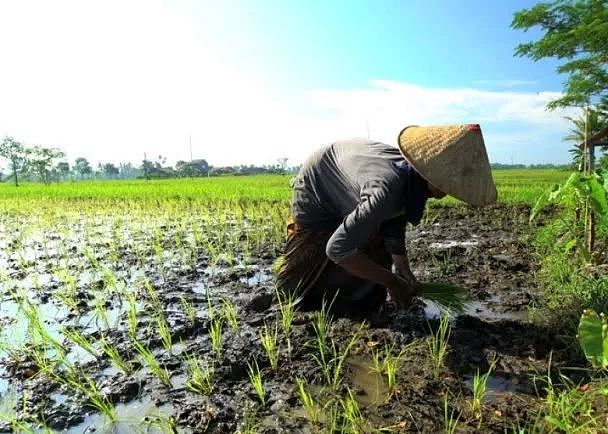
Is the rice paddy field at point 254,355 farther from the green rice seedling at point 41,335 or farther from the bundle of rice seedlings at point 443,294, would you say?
the bundle of rice seedlings at point 443,294

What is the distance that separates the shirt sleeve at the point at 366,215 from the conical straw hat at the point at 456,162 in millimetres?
167

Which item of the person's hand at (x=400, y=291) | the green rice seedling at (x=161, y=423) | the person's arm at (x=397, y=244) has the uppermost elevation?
the person's arm at (x=397, y=244)

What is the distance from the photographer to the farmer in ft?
6.91

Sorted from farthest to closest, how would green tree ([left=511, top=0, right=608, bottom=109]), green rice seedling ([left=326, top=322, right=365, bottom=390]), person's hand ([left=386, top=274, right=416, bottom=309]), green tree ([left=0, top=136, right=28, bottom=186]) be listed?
green tree ([left=0, top=136, right=28, bottom=186]) → green tree ([left=511, top=0, right=608, bottom=109]) → person's hand ([left=386, top=274, right=416, bottom=309]) → green rice seedling ([left=326, top=322, right=365, bottom=390])

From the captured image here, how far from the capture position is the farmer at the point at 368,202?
2.11m

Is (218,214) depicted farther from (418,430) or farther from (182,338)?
(418,430)

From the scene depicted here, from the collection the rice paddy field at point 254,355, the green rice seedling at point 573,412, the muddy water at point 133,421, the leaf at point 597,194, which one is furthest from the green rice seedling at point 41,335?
the leaf at point 597,194

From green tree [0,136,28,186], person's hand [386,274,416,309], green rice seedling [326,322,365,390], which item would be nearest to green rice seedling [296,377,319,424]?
green rice seedling [326,322,365,390]

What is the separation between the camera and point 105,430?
72.7 inches

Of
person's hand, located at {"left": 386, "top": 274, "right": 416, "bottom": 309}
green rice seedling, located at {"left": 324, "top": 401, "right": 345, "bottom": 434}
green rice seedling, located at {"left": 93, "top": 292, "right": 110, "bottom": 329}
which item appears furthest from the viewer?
green rice seedling, located at {"left": 93, "top": 292, "right": 110, "bottom": 329}

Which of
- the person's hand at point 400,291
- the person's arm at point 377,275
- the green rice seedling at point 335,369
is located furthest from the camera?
the person's hand at point 400,291

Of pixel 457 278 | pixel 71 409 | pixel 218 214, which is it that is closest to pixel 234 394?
pixel 71 409

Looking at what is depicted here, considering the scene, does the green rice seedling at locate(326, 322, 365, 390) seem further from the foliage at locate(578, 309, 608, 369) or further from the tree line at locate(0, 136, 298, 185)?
the tree line at locate(0, 136, 298, 185)

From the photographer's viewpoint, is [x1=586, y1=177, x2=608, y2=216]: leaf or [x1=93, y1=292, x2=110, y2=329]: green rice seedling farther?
[x1=93, y1=292, x2=110, y2=329]: green rice seedling
